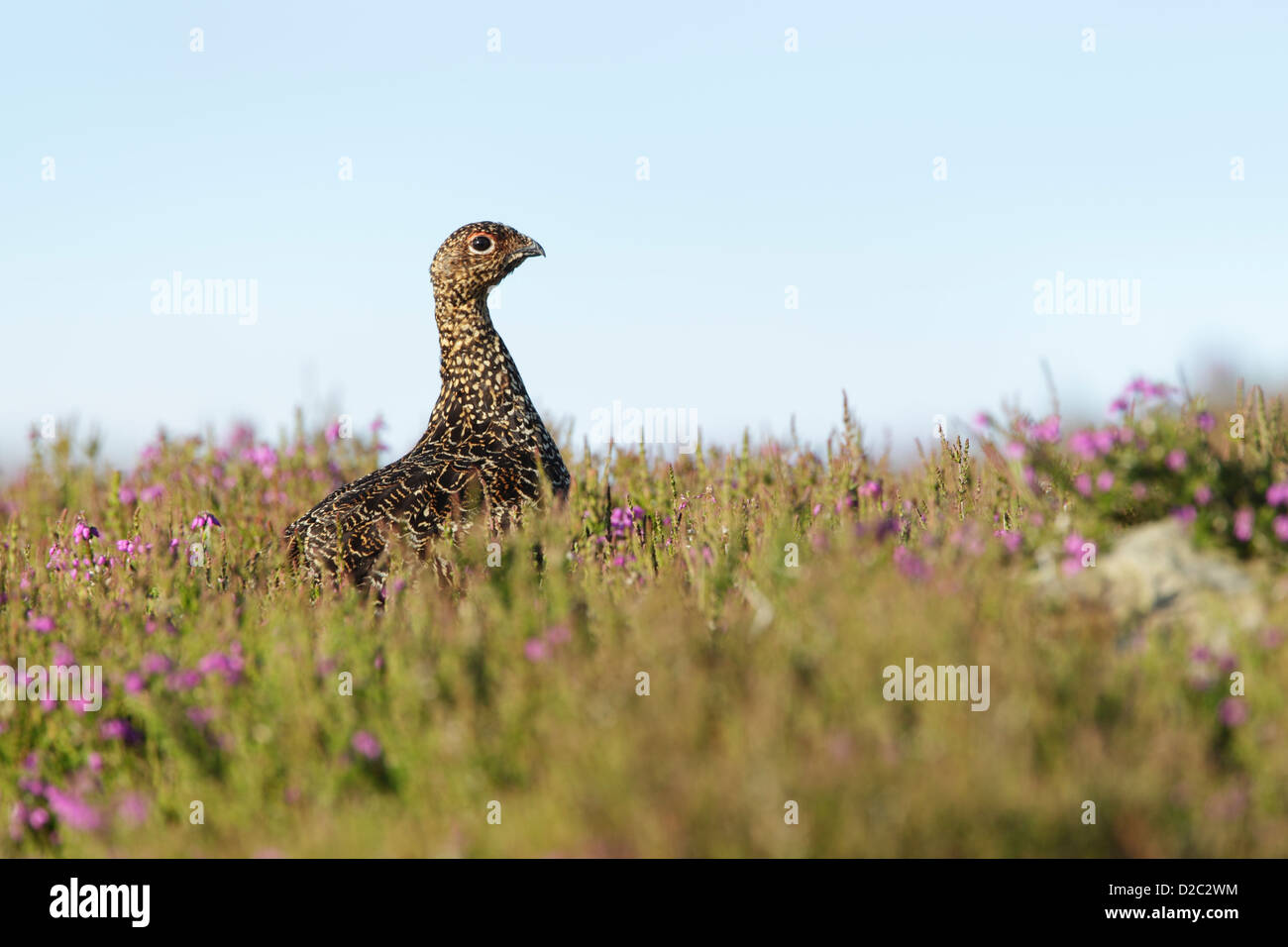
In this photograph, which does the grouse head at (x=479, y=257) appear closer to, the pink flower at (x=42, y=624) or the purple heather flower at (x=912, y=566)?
the pink flower at (x=42, y=624)

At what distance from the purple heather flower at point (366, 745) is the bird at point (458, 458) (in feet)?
5.81

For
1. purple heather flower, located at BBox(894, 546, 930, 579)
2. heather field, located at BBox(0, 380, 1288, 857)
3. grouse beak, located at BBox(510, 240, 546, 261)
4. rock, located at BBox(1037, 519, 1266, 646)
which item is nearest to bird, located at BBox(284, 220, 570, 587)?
grouse beak, located at BBox(510, 240, 546, 261)

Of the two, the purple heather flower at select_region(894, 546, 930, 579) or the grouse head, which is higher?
the grouse head

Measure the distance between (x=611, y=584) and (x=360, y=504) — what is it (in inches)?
67.5

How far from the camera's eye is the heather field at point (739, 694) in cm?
295

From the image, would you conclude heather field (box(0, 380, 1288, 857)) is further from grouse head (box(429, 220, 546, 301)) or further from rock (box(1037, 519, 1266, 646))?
grouse head (box(429, 220, 546, 301))

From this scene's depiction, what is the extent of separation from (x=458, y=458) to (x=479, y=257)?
5.32 ft

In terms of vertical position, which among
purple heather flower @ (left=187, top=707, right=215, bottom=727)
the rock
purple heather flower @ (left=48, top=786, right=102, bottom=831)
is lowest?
purple heather flower @ (left=48, top=786, right=102, bottom=831)

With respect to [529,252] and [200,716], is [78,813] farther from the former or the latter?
[529,252]

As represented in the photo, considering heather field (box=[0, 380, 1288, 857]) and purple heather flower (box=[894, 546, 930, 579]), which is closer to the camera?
heather field (box=[0, 380, 1288, 857])

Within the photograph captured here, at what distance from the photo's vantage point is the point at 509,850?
9.93 ft

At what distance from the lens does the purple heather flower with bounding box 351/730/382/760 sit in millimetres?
3670

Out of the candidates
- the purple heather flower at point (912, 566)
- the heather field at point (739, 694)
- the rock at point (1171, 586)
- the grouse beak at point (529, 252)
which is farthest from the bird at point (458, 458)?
the rock at point (1171, 586)
